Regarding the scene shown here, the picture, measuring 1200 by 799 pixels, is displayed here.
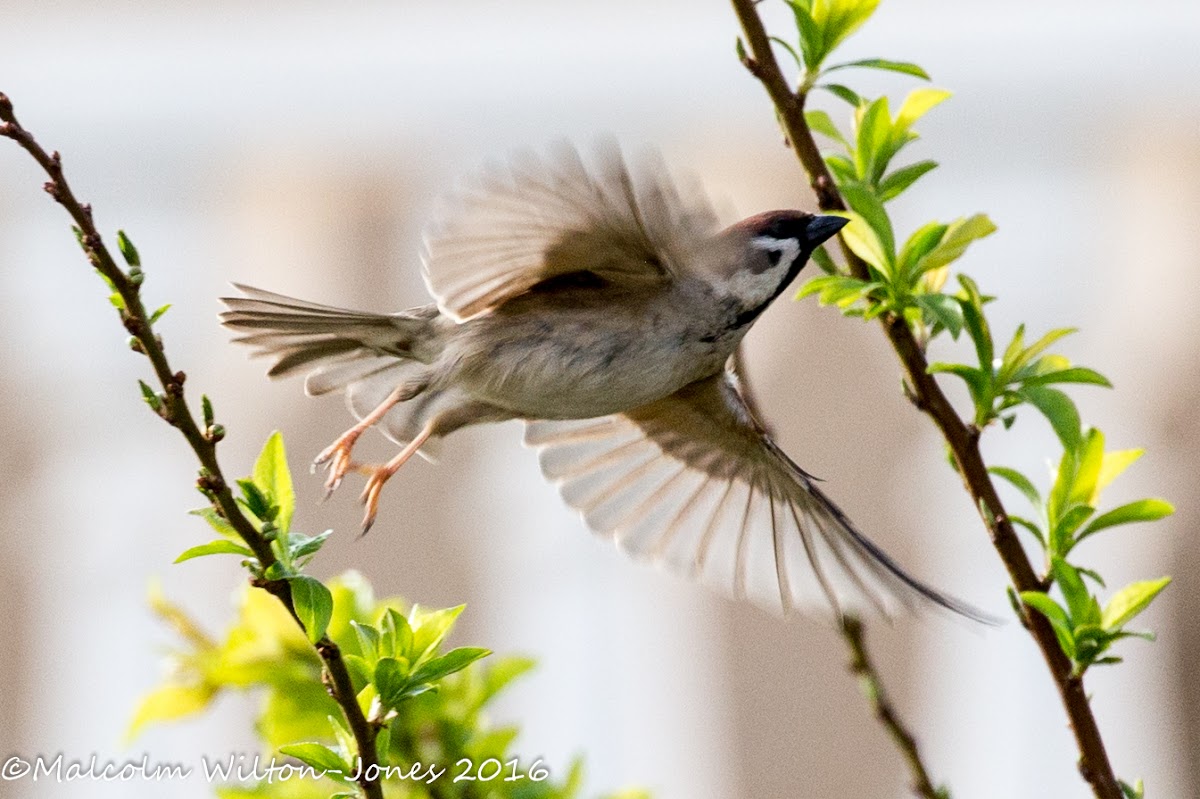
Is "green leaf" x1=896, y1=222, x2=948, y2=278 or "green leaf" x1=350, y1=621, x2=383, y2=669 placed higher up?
"green leaf" x1=896, y1=222, x2=948, y2=278

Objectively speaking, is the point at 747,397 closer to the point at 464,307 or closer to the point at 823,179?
the point at 464,307

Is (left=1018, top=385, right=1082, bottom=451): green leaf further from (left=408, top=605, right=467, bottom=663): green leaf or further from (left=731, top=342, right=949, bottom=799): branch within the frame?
(left=408, top=605, right=467, bottom=663): green leaf

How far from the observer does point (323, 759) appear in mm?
1170

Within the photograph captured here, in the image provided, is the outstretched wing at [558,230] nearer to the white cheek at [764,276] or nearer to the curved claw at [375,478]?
the white cheek at [764,276]

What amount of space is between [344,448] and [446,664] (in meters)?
0.68

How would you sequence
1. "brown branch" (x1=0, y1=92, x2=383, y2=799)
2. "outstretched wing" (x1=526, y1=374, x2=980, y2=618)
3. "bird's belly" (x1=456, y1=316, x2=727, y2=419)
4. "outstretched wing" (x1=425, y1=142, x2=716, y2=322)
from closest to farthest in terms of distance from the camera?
1. "brown branch" (x1=0, y1=92, x2=383, y2=799)
2. "outstretched wing" (x1=425, y1=142, x2=716, y2=322)
3. "bird's belly" (x1=456, y1=316, x2=727, y2=419)
4. "outstretched wing" (x1=526, y1=374, x2=980, y2=618)

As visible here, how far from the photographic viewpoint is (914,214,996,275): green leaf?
138cm

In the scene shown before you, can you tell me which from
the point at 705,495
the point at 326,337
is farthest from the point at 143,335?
the point at 705,495

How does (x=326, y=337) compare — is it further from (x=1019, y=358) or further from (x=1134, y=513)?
(x=1134, y=513)

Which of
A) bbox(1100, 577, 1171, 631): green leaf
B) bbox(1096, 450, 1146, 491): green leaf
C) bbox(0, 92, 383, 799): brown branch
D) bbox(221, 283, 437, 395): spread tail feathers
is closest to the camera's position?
bbox(0, 92, 383, 799): brown branch

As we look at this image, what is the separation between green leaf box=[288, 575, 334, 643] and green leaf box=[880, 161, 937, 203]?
698mm

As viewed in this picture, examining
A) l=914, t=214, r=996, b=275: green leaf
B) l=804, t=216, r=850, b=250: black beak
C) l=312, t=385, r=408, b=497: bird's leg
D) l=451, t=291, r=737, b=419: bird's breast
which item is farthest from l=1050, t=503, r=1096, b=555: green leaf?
l=312, t=385, r=408, b=497: bird's leg

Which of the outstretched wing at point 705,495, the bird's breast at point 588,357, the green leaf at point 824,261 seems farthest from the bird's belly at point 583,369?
the green leaf at point 824,261

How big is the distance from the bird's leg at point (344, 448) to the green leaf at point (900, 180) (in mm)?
711
